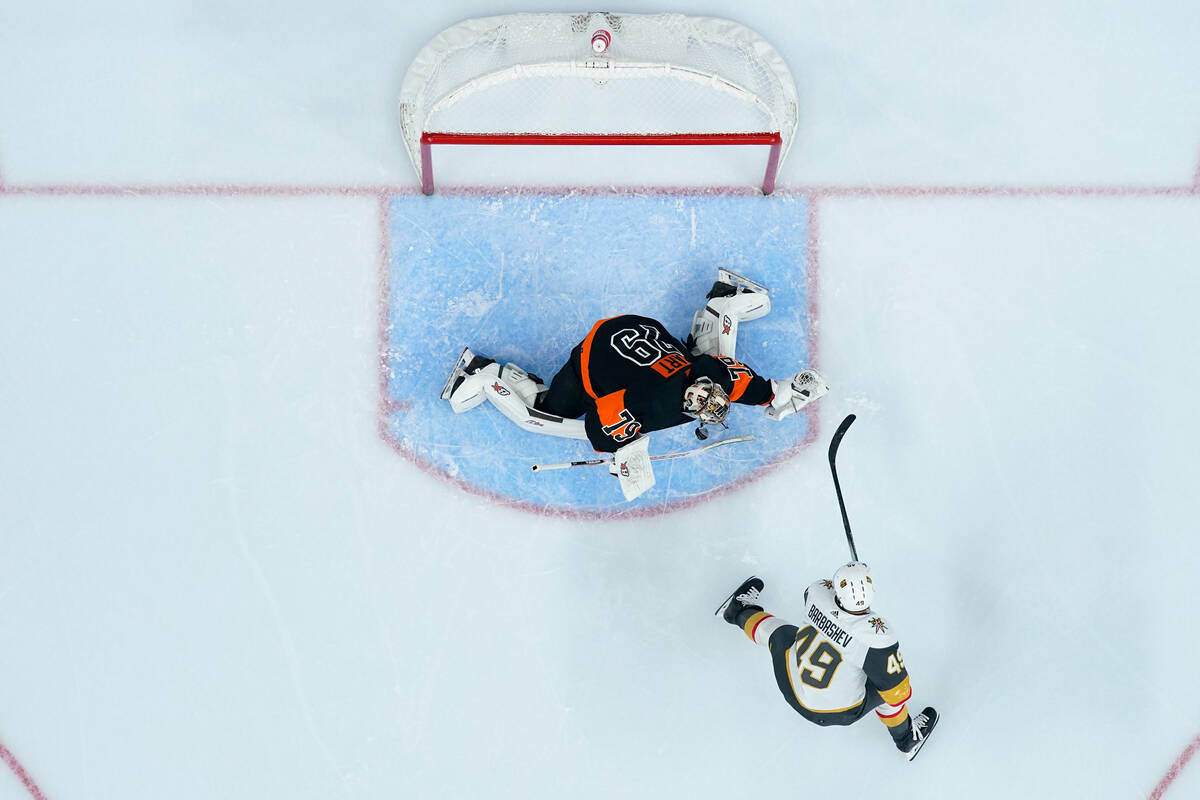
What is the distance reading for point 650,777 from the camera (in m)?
4.30

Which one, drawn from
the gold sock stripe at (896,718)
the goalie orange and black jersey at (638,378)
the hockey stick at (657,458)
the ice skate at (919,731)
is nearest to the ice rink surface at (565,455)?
the ice skate at (919,731)

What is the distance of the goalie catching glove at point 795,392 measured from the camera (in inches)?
152

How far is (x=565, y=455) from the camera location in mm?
4305

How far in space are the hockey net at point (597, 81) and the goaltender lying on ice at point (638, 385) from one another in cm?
76

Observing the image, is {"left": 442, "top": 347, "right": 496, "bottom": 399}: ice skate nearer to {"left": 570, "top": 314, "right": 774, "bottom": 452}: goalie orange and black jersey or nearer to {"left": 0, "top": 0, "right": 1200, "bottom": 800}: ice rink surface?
{"left": 0, "top": 0, "right": 1200, "bottom": 800}: ice rink surface

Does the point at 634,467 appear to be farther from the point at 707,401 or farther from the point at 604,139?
the point at 604,139

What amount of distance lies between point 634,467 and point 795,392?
0.73m

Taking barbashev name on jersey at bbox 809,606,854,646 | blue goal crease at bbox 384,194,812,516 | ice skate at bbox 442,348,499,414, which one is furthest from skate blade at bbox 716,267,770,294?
barbashev name on jersey at bbox 809,606,854,646

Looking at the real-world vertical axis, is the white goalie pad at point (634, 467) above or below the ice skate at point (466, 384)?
below

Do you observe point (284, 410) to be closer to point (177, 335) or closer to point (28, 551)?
point (177, 335)

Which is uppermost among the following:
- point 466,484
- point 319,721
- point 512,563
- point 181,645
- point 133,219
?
point 133,219

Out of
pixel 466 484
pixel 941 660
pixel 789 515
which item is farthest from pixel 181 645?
pixel 941 660

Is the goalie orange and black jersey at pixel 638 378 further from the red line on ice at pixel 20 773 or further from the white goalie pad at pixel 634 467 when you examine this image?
the red line on ice at pixel 20 773

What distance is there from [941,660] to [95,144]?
4482 mm
